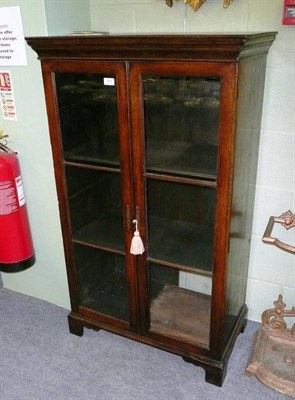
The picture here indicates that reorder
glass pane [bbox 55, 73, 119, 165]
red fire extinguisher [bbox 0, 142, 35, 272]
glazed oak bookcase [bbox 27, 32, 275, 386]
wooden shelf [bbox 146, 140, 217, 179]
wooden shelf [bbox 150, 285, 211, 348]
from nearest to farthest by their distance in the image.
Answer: glazed oak bookcase [bbox 27, 32, 275, 386], wooden shelf [bbox 146, 140, 217, 179], glass pane [bbox 55, 73, 119, 165], wooden shelf [bbox 150, 285, 211, 348], red fire extinguisher [bbox 0, 142, 35, 272]

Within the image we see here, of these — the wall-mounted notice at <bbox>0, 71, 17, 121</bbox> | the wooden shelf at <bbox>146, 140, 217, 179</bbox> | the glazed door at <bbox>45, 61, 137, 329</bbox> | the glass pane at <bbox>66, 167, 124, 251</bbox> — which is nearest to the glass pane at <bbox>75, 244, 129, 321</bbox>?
the glazed door at <bbox>45, 61, 137, 329</bbox>

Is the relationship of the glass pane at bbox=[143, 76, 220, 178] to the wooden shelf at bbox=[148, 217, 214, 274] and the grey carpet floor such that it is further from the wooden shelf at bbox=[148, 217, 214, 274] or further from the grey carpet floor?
the grey carpet floor

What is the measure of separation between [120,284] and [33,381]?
61 centimetres

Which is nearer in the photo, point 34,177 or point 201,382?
point 201,382

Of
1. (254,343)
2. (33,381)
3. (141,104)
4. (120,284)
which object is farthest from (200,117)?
(33,381)

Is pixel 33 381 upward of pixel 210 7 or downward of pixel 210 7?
downward

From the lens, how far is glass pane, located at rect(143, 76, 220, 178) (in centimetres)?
145

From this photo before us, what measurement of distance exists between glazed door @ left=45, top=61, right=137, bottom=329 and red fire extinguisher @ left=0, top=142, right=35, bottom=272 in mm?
327

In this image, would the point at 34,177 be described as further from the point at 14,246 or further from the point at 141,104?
the point at 141,104

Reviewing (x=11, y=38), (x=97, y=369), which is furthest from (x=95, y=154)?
Result: (x=97, y=369)

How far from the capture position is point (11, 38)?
184 cm

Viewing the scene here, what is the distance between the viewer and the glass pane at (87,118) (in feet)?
5.33

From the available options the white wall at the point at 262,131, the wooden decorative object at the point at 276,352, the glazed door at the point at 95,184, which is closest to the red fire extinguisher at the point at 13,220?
the white wall at the point at 262,131

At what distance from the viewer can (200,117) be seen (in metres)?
1.53
